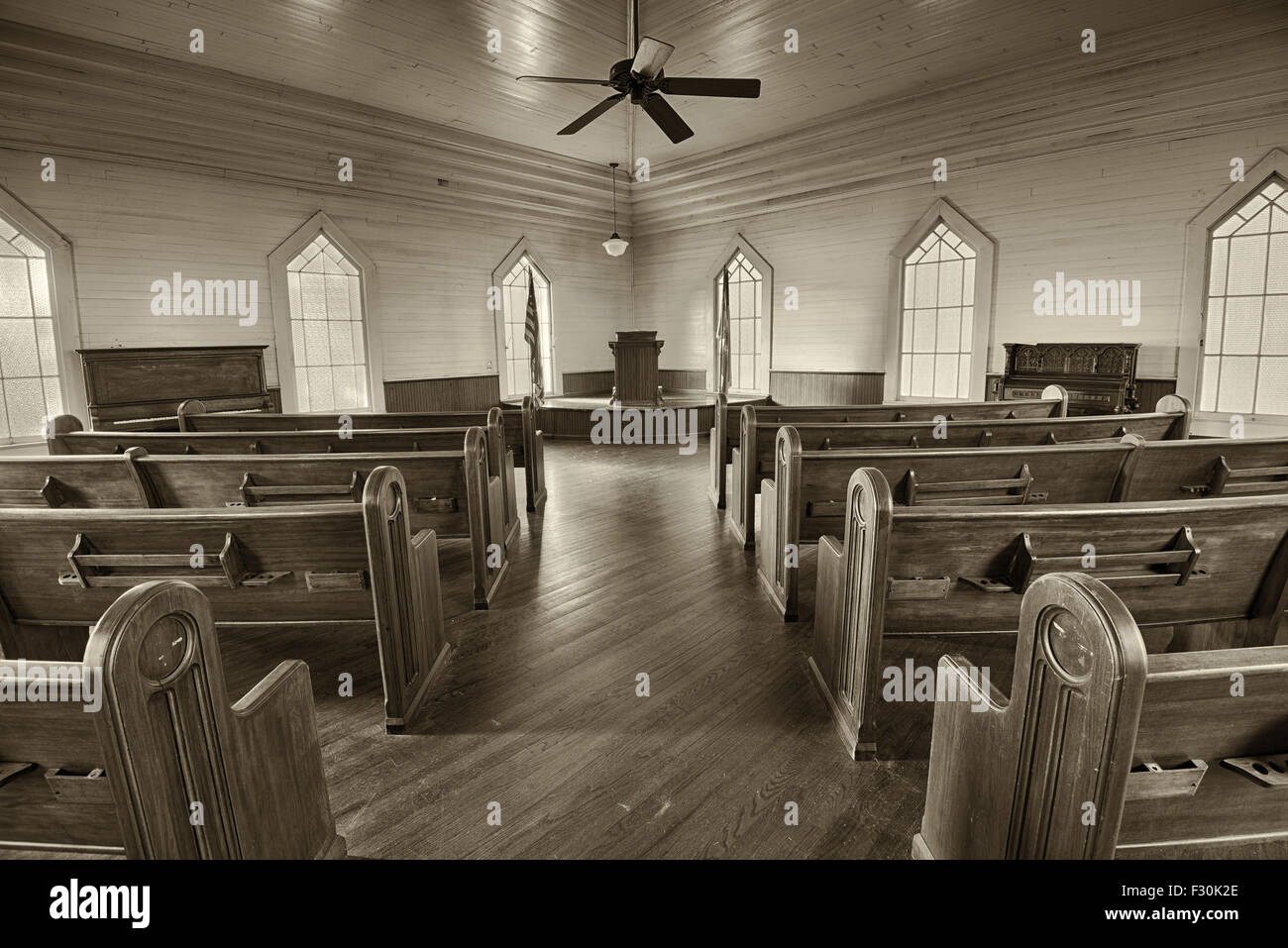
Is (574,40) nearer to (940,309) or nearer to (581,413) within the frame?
(581,413)

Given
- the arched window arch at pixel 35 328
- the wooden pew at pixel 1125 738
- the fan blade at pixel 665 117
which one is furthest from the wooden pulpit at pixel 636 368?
the wooden pew at pixel 1125 738

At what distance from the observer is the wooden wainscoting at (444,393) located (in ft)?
29.9

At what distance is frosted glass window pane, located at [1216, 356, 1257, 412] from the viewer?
20.6ft

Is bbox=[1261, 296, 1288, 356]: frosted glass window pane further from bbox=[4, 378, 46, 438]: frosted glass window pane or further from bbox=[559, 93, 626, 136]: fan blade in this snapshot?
bbox=[4, 378, 46, 438]: frosted glass window pane

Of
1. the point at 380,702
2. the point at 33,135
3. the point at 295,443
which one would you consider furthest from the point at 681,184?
the point at 380,702

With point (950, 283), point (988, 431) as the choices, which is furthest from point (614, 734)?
point (950, 283)

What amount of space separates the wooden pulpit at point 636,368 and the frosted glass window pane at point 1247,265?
5.75 m

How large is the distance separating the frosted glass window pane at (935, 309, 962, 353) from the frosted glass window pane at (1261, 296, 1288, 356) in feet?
9.17

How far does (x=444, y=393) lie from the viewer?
9.61m

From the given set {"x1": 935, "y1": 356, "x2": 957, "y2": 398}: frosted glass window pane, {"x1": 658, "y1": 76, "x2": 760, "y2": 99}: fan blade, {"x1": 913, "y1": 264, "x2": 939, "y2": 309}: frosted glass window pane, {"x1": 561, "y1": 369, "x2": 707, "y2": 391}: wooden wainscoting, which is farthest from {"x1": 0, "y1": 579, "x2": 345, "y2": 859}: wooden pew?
{"x1": 561, "y1": 369, "x2": 707, "y2": 391}: wooden wainscoting

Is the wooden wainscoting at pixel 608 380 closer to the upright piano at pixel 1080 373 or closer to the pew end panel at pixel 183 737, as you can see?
the upright piano at pixel 1080 373

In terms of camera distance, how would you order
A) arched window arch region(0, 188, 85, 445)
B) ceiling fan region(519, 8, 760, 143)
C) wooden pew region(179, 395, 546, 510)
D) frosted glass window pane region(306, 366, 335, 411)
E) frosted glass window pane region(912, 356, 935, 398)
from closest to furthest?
ceiling fan region(519, 8, 760, 143) → wooden pew region(179, 395, 546, 510) → arched window arch region(0, 188, 85, 445) → frosted glass window pane region(306, 366, 335, 411) → frosted glass window pane region(912, 356, 935, 398)

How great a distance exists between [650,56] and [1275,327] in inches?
243
